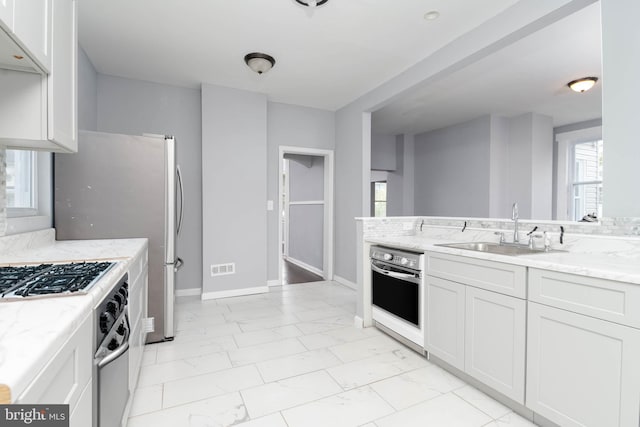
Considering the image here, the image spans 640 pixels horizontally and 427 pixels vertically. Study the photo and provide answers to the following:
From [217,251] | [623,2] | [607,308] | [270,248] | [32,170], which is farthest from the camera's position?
[270,248]

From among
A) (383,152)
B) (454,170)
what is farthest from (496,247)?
(383,152)

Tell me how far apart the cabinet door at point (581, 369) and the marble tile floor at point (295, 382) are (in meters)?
0.27

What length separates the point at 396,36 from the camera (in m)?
2.76

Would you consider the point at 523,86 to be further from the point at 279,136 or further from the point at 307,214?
the point at 307,214

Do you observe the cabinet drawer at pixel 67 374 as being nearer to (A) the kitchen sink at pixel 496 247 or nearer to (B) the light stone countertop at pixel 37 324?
(B) the light stone countertop at pixel 37 324

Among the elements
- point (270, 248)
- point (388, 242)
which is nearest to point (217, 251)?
point (270, 248)

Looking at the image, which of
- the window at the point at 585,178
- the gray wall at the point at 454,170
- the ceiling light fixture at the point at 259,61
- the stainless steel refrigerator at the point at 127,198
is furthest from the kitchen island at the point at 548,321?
the window at the point at 585,178

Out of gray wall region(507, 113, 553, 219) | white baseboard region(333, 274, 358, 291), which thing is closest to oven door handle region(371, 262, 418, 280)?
white baseboard region(333, 274, 358, 291)

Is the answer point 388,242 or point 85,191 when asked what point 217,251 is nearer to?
point 85,191

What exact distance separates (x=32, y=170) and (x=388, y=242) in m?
2.80

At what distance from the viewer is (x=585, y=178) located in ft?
18.5

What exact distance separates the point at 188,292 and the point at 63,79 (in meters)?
2.93

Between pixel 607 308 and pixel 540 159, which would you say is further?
pixel 540 159

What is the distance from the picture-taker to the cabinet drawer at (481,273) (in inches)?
65.3
